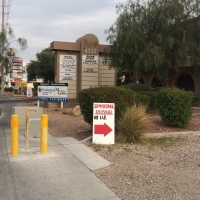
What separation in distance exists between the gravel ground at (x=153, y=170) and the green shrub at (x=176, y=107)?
3.62 feet

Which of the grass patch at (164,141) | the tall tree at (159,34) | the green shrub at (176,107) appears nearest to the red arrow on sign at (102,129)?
the grass patch at (164,141)

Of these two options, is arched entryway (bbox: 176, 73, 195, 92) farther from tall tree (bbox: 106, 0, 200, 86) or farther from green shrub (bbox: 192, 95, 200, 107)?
tall tree (bbox: 106, 0, 200, 86)

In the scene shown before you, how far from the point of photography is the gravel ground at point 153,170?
209 inches

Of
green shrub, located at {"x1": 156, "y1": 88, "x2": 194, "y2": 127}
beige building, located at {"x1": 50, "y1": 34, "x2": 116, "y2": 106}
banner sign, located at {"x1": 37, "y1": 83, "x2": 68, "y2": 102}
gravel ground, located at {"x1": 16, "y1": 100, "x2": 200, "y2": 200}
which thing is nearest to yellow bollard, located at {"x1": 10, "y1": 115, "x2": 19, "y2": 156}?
gravel ground, located at {"x1": 16, "y1": 100, "x2": 200, "y2": 200}

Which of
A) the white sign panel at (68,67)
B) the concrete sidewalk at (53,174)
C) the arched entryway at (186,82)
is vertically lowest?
the concrete sidewalk at (53,174)

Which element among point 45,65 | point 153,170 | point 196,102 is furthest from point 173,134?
point 45,65

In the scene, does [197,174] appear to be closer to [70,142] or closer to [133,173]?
[133,173]

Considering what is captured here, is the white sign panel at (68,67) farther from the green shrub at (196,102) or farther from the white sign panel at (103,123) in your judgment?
the white sign panel at (103,123)

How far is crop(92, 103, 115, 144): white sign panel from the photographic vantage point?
8.89 metres

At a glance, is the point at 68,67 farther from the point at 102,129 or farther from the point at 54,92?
the point at 102,129

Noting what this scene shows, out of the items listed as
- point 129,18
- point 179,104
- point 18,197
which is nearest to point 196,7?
point 129,18

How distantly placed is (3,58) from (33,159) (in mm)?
11479

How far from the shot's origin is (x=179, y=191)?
5301 mm

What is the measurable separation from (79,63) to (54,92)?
9.78 feet
